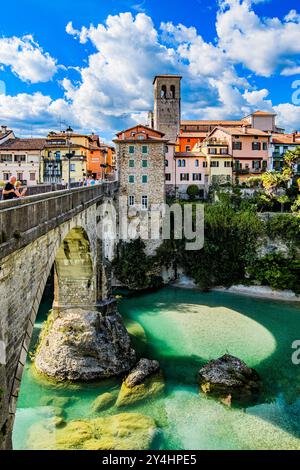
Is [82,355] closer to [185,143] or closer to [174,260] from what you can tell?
[174,260]

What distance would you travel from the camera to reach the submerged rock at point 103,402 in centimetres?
1534

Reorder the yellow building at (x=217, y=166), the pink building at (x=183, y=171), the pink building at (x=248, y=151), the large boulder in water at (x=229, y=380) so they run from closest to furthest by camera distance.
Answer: the large boulder in water at (x=229, y=380)
the pink building at (x=183, y=171)
the yellow building at (x=217, y=166)
the pink building at (x=248, y=151)

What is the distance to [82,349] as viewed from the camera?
18406 mm

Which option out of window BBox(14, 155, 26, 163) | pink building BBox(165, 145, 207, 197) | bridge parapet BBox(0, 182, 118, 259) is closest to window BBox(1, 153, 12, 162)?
window BBox(14, 155, 26, 163)

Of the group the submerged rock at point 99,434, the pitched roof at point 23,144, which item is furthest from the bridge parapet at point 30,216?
the pitched roof at point 23,144

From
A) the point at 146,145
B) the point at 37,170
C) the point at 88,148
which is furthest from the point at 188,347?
the point at 88,148

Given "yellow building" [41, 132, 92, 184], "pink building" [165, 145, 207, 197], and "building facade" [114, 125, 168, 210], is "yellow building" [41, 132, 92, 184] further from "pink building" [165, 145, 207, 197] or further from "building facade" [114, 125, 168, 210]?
"pink building" [165, 145, 207, 197]

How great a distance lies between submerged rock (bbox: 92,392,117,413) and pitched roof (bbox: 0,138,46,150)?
27.6 m

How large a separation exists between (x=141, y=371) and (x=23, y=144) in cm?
2814

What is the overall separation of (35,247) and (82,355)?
11222 millimetres

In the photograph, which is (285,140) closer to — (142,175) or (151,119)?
(142,175)

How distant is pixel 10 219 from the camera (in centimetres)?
666

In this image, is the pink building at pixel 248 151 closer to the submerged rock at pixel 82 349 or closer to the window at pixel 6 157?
the window at pixel 6 157

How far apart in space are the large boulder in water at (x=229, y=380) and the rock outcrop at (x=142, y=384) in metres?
2.10
